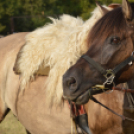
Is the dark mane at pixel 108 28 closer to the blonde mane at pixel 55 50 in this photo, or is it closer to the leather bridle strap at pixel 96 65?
the leather bridle strap at pixel 96 65

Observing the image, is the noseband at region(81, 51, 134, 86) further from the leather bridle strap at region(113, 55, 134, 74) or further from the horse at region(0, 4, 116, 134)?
the horse at region(0, 4, 116, 134)

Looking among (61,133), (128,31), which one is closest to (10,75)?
(61,133)

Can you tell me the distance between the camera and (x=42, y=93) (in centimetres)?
262

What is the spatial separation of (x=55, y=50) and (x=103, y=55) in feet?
2.85

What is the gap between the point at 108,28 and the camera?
5.98 ft

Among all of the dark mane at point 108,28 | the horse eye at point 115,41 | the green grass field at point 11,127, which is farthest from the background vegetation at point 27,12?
the horse eye at point 115,41

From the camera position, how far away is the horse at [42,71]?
2445 mm

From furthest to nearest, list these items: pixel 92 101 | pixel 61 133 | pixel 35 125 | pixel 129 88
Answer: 1. pixel 35 125
2. pixel 61 133
3. pixel 92 101
4. pixel 129 88

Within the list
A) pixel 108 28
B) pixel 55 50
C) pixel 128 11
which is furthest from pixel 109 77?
pixel 55 50

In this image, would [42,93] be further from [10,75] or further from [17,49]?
[17,49]

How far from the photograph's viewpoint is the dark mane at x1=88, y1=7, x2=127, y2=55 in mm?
1810

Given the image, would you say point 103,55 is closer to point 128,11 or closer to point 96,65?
point 96,65

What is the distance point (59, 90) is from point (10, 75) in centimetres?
83

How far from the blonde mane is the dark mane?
16.2 inches
